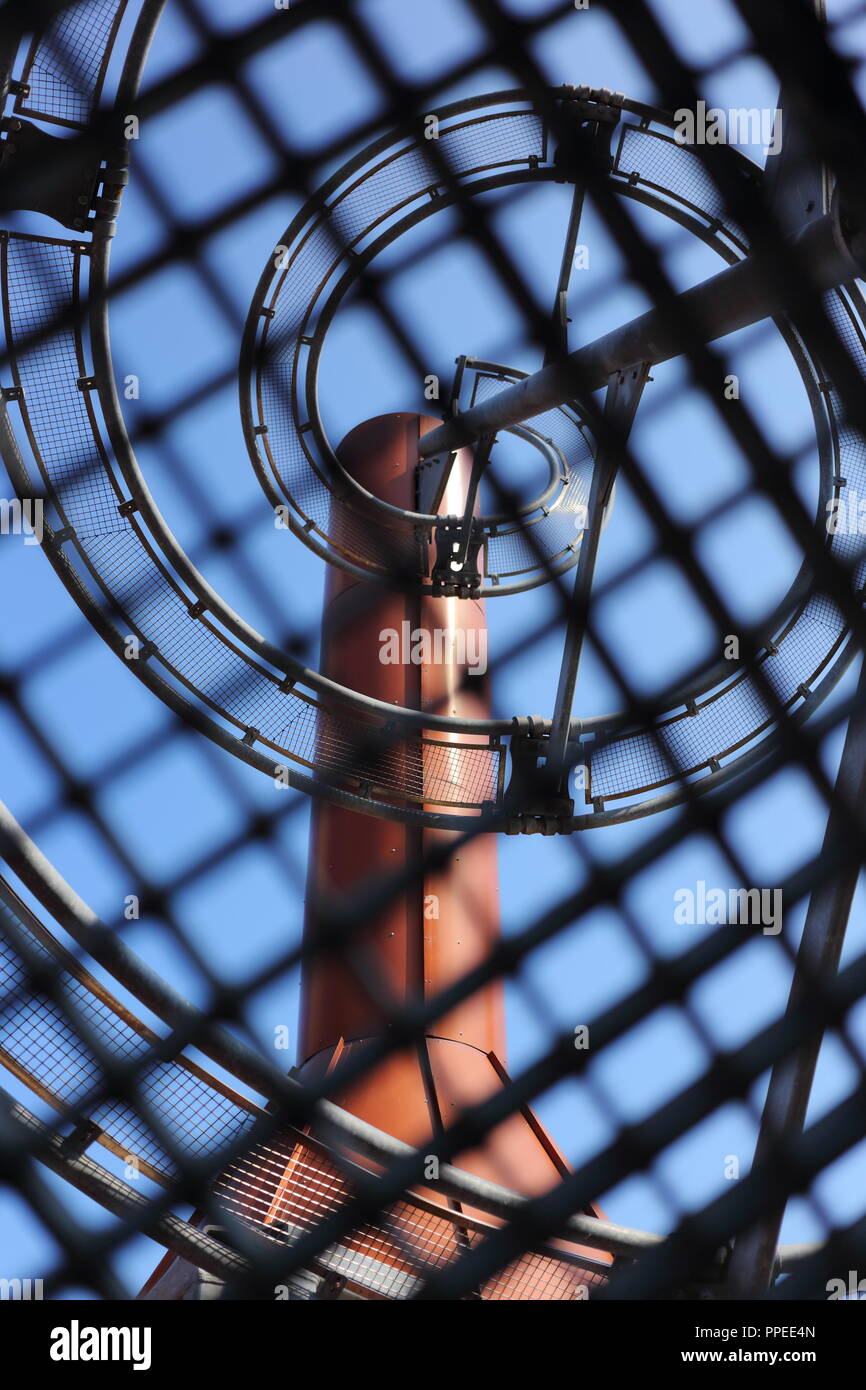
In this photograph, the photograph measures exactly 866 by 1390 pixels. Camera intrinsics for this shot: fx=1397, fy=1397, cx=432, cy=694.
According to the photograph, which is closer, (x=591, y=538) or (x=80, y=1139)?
(x=80, y=1139)

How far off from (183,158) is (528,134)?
6.58ft

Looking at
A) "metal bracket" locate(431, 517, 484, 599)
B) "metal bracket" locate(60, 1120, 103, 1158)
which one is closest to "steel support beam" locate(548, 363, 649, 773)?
"metal bracket" locate(431, 517, 484, 599)

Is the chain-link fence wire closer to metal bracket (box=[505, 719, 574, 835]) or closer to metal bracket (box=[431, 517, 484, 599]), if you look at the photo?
metal bracket (box=[505, 719, 574, 835])

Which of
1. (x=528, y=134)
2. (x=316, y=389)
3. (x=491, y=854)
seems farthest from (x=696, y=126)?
(x=491, y=854)

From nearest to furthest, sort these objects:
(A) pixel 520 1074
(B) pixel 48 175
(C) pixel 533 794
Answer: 1. (A) pixel 520 1074
2. (B) pixel 48 175
3. (C) pixel 533 794

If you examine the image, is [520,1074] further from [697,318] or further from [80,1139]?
[697,318]

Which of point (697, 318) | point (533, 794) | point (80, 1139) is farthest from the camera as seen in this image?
point (533, 794)

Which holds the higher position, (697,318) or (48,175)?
(48,175)

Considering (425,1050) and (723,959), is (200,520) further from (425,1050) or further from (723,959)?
(723,959)

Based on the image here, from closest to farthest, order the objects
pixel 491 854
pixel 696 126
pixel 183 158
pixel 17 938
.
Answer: pixel 17 938 < pixel 696 126 < pixel 183 158 < pixel 491 854

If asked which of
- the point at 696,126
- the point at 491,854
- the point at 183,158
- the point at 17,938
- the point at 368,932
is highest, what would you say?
the point at 183,158

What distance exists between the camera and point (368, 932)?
9.68 metres

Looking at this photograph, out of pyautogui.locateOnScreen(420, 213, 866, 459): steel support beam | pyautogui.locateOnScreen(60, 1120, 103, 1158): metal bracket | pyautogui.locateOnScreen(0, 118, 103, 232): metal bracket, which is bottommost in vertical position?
pyautogui.locateOnScreen(60, 1120, 103, 1158): metal bracket

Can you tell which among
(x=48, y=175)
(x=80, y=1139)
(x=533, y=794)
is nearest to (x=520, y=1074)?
(x=80, y=1139)
